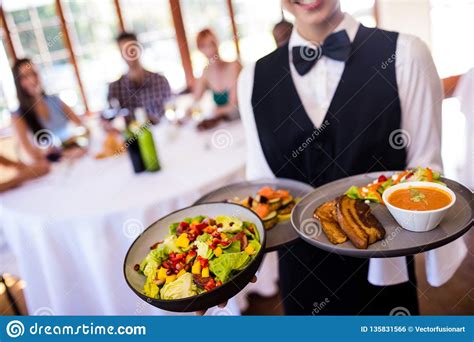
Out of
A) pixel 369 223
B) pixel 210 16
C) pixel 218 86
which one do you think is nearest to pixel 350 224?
pixel 369 223

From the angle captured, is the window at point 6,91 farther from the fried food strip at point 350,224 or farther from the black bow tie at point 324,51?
the fried food strip at point 350,224

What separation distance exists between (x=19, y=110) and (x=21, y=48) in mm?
314

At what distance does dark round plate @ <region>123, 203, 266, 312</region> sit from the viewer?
0.63 metres

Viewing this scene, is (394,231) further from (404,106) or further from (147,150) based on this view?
(147,150)

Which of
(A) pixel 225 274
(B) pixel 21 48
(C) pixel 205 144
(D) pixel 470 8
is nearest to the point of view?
(A) pixel 225 274

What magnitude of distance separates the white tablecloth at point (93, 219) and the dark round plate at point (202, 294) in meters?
0.40

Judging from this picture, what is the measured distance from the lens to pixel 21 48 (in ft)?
7.20

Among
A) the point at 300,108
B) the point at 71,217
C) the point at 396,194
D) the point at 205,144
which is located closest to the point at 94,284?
the point at 71,217

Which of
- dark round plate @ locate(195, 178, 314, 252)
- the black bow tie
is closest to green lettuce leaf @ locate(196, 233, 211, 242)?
dark round plate @ locate(195, 178, 314, 252)

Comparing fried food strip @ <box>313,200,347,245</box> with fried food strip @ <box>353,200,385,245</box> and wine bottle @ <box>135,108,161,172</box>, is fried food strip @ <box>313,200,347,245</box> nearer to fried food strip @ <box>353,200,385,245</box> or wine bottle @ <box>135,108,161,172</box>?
fried food strip @ <box>353,200,385,245</box>

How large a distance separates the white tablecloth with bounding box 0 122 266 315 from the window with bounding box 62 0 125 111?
46 cm

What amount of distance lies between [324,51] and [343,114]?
0.13m
